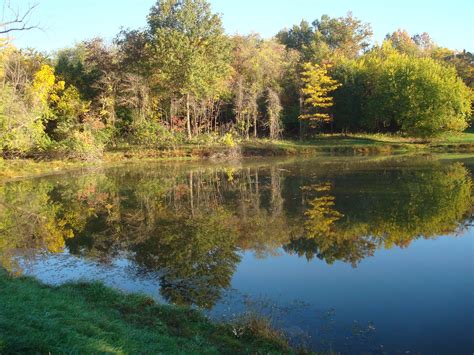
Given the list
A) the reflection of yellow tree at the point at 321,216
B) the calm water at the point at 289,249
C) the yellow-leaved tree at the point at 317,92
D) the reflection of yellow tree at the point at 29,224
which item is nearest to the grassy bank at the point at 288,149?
the yellow-leaved tree at the point at 317,92

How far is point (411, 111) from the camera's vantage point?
141 ft

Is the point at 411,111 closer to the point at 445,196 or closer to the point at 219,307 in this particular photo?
the point at 445,196

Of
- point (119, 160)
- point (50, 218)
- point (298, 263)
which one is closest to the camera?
point (298, 263)

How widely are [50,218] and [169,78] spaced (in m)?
28.1

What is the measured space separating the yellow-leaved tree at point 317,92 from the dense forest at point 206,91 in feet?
0.50

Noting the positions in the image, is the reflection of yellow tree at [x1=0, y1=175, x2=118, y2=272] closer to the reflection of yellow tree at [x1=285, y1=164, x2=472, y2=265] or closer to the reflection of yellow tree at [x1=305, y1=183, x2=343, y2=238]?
the reflection of yellow tree at [x1=285, y1=164, x2=472, y2=265]

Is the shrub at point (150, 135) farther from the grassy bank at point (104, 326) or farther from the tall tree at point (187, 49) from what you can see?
the grassy bank at point (104, 326)

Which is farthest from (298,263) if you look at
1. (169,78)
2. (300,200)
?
(169,78)

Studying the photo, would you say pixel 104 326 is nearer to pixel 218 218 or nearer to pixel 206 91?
pixel 218 218

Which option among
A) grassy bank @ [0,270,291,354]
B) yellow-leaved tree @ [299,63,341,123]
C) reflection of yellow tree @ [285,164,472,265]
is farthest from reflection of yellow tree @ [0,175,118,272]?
yellow-leaved tree @ [299,63,341,123]

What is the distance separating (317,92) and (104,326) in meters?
45.2

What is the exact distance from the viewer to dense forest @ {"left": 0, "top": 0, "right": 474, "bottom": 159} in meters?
41.5

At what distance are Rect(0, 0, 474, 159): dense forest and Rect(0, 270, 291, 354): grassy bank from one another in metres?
27.7

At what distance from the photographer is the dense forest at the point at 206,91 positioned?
4147cm
